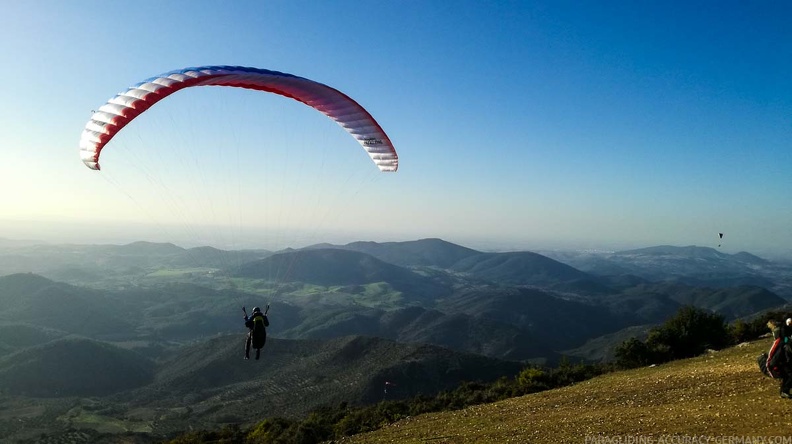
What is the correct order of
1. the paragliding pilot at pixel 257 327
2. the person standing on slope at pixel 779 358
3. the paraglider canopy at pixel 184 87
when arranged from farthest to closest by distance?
the paragliding pilot at pixel 257 327 < the paraglider canopy at pixel 184 87 < the person standing on slope at pixel 779 358

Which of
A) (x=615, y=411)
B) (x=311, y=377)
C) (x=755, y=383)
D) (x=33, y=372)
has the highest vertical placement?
(x=755, y=383)

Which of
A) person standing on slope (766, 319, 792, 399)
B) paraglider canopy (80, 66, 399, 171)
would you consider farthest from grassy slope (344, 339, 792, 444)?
paraglider canopy (80, 66, 399, 171)

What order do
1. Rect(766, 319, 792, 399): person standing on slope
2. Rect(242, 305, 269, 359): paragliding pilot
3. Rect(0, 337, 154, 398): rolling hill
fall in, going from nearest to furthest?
1. Rect(766, 319, 792, 399): person standing on slope
2. Rect(242, 305, 269, 359): paragliding pilot
3. Rect(0, 337, 154, 398): rolling hill

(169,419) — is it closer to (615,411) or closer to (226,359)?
(226,359)

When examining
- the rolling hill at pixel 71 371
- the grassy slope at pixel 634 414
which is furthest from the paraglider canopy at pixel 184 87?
the rolling hill at pixel 71 371

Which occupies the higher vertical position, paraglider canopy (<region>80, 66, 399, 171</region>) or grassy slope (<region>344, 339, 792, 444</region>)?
paraglider canopy (<region>80, 66, 399, 171</region>)

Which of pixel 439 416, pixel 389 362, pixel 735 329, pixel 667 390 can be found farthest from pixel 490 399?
pixel 389 362

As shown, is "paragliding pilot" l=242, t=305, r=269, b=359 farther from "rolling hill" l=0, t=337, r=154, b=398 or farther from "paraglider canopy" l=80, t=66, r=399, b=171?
"rolling hill" l=0, t=337, r=154, b=398

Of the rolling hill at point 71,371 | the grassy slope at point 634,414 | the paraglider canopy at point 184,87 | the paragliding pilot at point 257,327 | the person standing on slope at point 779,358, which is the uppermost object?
the paraglider canopy at point 184,87

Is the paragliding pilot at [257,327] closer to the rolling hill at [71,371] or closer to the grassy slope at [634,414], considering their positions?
the grassy slope at [634,414]
